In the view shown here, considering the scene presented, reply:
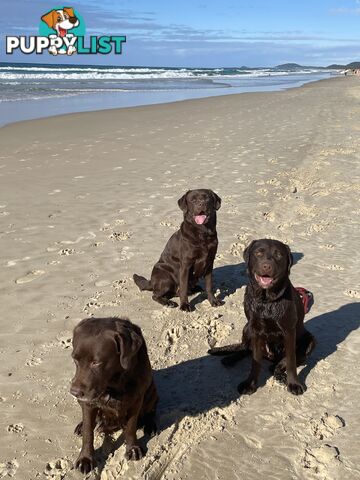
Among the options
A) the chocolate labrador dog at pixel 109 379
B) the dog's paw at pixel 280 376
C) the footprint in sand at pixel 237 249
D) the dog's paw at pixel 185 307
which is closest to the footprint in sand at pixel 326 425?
the dog's paw at pixel 280 376

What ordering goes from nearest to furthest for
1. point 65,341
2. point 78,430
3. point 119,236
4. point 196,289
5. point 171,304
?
point 78,430 < point 65,341 < point 171,304 < point 196,289 < point 119,236

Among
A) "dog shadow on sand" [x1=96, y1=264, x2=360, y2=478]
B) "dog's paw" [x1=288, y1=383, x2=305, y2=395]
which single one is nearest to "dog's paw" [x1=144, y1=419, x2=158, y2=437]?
"dog shadow on sand" [x1=96, y1=264, x2=360, y2=478]

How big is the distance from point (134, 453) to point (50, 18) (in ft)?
126

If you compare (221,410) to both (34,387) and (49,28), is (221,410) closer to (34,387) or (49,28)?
(34,387)

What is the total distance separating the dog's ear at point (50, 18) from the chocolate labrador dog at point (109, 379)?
37147mm

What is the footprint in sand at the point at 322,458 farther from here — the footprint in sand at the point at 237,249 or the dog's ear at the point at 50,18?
the dog's ear at the point at 50,18

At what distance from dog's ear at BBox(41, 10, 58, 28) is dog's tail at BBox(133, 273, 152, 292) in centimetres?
3459

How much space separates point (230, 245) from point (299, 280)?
1.47 meters

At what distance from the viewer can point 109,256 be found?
702cm

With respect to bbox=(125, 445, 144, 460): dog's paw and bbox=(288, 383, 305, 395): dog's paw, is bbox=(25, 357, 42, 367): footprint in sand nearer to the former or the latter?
bbox=(125, 445, 144, 460): dog's paw

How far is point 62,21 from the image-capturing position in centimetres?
3725

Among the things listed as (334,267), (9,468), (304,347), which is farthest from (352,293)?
(9,468)

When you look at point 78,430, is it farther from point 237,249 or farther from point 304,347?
point 237,249

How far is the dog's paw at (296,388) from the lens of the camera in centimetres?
413
